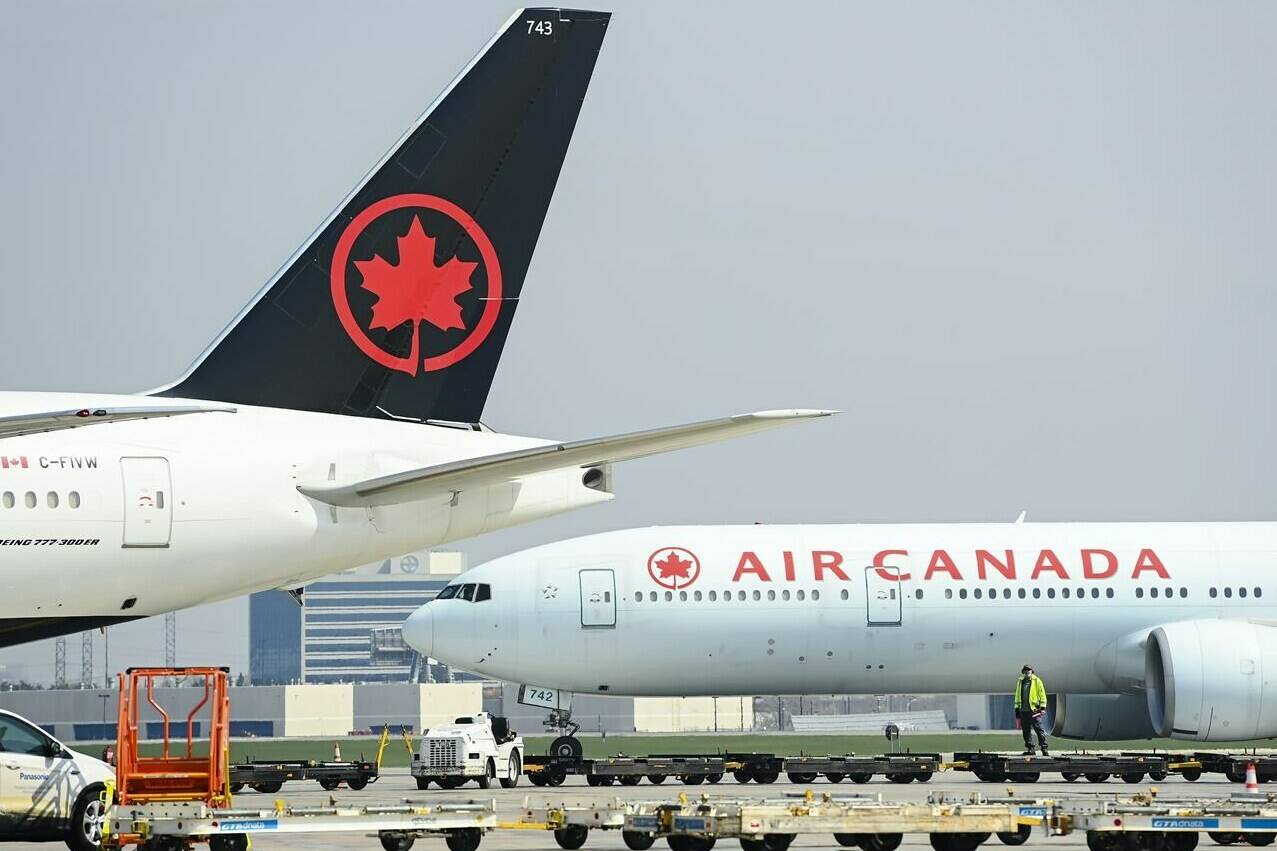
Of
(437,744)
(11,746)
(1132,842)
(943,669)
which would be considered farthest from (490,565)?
(1132,842)

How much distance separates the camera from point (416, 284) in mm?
19938

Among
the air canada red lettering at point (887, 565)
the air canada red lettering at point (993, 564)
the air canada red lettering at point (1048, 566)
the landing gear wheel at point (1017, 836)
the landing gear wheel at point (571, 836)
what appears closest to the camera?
the landing gear wheel at point (1017, 836)

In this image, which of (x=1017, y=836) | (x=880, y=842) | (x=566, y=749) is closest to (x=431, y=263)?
(x=880, y=842)

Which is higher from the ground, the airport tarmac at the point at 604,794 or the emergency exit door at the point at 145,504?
the emergency exit door at the point at 145,504

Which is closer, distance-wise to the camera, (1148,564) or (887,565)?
(887,565)

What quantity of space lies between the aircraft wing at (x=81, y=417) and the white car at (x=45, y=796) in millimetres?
3713

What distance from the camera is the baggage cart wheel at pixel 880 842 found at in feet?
56.2

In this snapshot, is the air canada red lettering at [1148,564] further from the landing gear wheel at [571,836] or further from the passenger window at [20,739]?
the passenger window at [20,739]

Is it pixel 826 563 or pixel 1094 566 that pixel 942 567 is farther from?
pixel 1094 566

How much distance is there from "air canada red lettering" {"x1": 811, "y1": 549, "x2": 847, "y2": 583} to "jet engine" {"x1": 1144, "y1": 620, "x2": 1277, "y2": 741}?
534 cm

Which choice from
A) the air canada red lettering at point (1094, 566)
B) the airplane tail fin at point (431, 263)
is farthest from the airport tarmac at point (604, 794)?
the airplane tail fin at point (431, 263)

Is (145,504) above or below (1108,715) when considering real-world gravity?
above

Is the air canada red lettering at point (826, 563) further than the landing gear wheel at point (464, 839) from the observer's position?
Yes

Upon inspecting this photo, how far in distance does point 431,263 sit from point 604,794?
9066 millimetres
